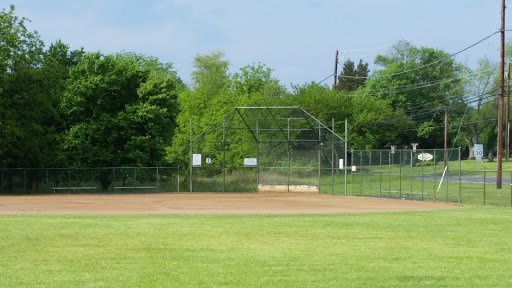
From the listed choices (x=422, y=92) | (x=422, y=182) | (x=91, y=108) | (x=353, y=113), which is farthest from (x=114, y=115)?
(x=422, y=92)

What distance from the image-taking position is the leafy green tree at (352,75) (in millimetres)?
121375

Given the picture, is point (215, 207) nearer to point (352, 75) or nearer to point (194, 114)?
point (194, 114)

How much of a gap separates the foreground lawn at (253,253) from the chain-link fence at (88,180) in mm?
23744

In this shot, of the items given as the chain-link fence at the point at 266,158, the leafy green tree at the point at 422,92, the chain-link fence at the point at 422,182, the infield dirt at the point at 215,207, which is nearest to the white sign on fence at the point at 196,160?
the chain-link fence at the point at 266,158

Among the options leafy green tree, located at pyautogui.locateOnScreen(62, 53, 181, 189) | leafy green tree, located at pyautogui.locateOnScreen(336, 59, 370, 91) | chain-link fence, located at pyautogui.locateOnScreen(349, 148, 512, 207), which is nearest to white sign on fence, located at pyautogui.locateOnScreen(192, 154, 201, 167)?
leafy green tree, located at pyautogui.locateOnScreen(62, 53, 181, 189)

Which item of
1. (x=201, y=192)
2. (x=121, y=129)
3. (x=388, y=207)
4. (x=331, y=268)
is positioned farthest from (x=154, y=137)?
(x=331, y=268)

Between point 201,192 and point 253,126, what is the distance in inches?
291

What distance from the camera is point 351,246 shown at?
1569 centimetres

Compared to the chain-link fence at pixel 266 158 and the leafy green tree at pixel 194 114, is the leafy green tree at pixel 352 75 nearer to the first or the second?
the leafy green tree at pixel 194 114

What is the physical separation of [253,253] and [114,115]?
35041mm

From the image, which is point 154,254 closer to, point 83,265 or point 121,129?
point 83,265

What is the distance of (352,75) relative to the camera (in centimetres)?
12612

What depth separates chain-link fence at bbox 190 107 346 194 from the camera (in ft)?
148

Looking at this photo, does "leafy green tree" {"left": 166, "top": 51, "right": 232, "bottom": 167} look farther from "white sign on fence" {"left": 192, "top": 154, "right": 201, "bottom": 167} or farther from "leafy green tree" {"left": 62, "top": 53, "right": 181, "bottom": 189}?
"white sign on fence" {"left": 192, "top": 154, "right": 201, "bottom": 167}
